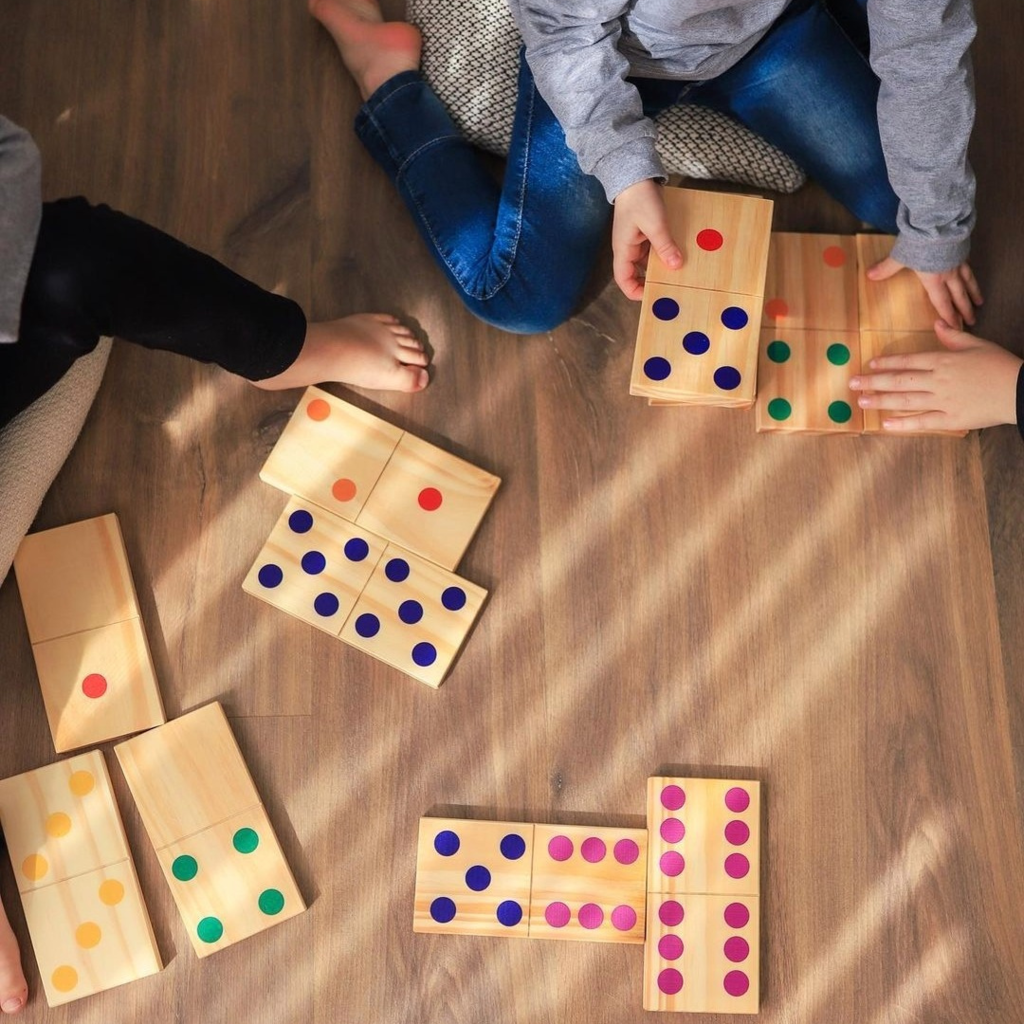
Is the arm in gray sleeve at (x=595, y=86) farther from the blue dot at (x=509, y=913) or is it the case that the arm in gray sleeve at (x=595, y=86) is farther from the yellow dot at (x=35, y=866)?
the yellow dot at (x=35, y=866)

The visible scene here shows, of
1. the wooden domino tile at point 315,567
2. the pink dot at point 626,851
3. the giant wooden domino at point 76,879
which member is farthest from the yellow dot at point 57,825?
the pink dot at point 626,851

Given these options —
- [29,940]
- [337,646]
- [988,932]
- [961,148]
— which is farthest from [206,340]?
[988,932]

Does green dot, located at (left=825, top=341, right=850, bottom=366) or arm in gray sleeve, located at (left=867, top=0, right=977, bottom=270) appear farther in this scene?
green dot, located at (left=825, top=341, right=850, bottom=366)

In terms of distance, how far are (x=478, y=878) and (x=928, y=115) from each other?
0.81m

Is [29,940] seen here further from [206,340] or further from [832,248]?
[832,248]

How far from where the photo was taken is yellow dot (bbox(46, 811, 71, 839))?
1.04 m

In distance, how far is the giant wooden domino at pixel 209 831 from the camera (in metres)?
1.03

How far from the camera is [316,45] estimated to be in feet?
4.11

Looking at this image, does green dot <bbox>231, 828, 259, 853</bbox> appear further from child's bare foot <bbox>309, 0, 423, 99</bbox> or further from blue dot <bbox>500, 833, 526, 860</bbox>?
child's bare foot <bbox>309, 0, 423, 99</bbox>

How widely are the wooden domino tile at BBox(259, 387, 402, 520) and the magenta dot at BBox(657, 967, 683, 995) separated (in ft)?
1.70

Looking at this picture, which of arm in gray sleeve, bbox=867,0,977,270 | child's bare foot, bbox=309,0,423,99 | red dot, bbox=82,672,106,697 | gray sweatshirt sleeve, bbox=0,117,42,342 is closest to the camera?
gray sweatshirt sleeve, bbox=0,117,42,342

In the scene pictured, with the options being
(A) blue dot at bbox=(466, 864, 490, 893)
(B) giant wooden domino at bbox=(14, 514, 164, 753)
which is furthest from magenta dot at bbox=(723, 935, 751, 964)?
(B) giant wooden domino at bbox=(14, 514, 164, 753)

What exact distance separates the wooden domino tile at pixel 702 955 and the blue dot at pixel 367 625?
360 millimetres

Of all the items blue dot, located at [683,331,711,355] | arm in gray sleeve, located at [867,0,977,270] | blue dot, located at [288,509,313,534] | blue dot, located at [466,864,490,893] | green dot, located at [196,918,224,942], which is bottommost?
green dot, located at [196,918,224,942]
